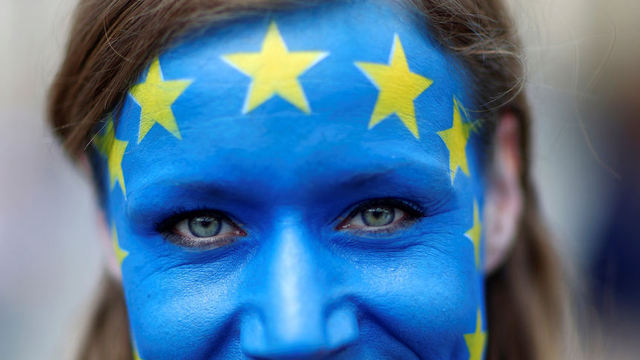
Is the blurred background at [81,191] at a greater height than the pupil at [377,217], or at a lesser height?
greater

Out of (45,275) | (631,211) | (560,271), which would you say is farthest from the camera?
(45,275)

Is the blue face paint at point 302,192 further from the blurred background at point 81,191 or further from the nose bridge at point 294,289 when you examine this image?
the blurred background at point 81,191

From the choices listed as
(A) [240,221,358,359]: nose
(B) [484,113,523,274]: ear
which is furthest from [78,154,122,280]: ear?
(B) [484,113,523,274]: ear

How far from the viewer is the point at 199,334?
1674 millimetres

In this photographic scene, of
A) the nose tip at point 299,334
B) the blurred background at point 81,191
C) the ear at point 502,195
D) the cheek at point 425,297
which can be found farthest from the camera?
the blurred background at point 81,191

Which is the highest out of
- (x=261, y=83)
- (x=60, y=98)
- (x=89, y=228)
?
(x=89, y=228)

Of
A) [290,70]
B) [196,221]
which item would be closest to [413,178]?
[290,70]

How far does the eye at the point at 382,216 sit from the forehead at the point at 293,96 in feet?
0.43

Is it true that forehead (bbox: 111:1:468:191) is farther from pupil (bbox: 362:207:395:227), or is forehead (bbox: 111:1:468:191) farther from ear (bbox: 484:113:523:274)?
ear (bbox: 484:113:523:274)

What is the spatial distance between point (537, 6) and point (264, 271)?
4.38 feet

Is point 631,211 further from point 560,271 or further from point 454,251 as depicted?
point 454,251

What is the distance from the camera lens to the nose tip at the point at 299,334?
1.54 meters

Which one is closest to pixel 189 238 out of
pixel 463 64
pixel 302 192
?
pixel 302 192

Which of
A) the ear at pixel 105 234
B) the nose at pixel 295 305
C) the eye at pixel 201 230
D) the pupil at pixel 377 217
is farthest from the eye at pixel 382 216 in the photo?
the ear at pixel 105 234
